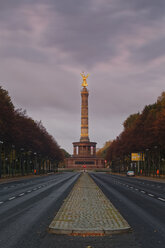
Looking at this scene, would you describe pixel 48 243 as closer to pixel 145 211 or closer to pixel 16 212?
pixel 16 212

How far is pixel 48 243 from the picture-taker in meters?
8.80

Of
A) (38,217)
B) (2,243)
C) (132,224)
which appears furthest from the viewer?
(38,217)

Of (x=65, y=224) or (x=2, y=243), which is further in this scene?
(x=65, y=224)

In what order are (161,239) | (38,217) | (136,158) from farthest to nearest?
1. (136,158)
2. (38,217)
3. (161,239)

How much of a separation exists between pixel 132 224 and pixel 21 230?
368cm

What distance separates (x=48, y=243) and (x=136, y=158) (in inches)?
3245

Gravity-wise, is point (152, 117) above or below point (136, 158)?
above

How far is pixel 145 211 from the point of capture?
15.9m

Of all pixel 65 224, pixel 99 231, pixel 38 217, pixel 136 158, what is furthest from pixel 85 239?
pixel 136 158

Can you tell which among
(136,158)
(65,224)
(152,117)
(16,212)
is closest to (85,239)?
(65,224)

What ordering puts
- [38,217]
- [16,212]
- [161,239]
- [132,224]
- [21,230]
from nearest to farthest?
1. [161,239]
2. [21,230]
3. [132,224]
4. [38,217]
5. [16,212]

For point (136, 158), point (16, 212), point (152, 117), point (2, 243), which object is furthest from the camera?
point (136, 158)

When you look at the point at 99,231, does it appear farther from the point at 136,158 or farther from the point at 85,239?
the point at 136,158

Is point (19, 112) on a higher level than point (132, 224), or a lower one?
higher
